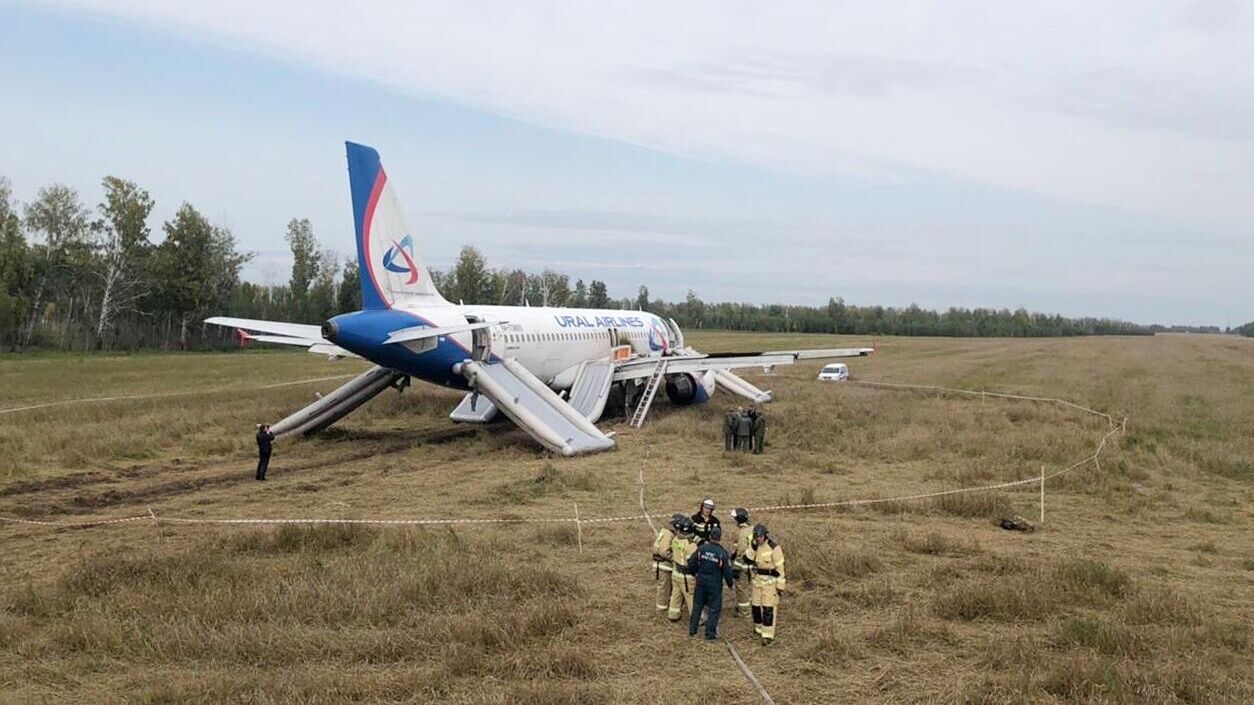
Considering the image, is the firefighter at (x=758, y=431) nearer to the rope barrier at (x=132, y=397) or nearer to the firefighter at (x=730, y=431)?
the firefighter at (x=730, y=431)

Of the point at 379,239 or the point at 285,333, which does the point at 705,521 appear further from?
the point at 285,333

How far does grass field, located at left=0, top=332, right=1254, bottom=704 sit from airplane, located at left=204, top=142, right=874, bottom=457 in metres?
1.43

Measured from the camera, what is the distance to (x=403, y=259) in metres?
25.9

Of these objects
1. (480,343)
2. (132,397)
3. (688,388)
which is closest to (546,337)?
(480,343)

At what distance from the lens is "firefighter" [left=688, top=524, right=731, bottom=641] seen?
1023cm

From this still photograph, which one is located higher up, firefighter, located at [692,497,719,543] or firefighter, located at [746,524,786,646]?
firefighter, located at [692,497,719,543]

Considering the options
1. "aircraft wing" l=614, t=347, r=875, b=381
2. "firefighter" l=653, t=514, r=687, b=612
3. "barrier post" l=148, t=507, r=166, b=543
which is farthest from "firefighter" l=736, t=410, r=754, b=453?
"barrier post" l=148, t=507, r=166, b=543

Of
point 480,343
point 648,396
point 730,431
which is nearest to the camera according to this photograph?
point 730,431

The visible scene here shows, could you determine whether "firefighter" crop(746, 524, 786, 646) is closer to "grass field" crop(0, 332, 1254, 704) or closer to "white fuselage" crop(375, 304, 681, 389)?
"grass field" crop(0, 332, 1254, 704)

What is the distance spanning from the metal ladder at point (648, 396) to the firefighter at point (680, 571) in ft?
63.3

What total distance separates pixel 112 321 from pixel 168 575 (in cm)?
6694

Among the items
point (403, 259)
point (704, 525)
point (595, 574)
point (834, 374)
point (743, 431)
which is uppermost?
point (403, 259)

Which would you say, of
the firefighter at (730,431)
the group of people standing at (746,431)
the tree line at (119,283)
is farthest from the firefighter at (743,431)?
the tree line at (119,283)

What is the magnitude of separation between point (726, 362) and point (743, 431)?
23.6 ft
